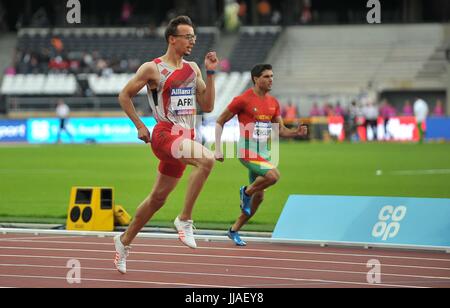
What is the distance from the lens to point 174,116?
10547 millimetres

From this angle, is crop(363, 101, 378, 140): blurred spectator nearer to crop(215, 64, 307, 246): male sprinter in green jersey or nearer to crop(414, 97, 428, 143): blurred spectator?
crop(414, 97, 428, 143): blurred spectator

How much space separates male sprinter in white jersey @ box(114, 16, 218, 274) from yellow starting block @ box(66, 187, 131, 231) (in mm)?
4176

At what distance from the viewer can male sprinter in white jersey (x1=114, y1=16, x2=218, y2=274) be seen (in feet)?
33.9

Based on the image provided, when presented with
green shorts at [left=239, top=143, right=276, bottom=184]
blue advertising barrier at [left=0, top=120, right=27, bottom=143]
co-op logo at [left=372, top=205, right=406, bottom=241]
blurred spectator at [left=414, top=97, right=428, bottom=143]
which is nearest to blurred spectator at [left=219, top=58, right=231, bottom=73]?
blue advertising barrier at [left=0, top=120, right=27, bottom=143]

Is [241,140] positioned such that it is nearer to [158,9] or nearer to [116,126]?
[116,126]

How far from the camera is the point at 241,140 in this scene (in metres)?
13.4

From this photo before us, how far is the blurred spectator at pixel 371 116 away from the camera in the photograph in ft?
137

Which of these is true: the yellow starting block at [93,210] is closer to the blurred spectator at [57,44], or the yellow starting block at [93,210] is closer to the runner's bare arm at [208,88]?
the runner's bare arm at [208,88]

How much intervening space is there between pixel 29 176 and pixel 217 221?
10.4 meters

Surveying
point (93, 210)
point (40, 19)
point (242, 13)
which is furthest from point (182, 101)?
point (40, 19)

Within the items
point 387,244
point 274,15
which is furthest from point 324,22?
point 387,244

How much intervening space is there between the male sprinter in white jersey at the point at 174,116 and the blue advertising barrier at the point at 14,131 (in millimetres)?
33931

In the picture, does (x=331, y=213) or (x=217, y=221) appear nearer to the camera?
(x=331, y=213)
